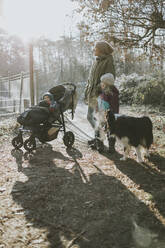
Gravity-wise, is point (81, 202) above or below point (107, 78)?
below

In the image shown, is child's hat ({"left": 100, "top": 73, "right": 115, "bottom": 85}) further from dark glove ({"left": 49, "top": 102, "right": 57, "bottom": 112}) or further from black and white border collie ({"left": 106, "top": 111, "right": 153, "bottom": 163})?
dark glove ({"left": 49, "top": 102, "right": 57, "bottom": 112})

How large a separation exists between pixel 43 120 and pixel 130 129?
1.72m

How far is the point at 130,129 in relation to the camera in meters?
4.34

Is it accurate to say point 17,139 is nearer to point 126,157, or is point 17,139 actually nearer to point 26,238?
point 126,157

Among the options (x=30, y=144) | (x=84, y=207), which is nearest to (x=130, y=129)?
(x=84, y=207)

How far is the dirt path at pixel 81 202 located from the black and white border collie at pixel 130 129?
1.34 ft

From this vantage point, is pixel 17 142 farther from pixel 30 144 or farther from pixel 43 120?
pixel 43 120

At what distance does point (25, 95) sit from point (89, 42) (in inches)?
203

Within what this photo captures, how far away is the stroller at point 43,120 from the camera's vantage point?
493 cm

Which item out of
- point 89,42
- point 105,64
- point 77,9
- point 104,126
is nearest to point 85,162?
point 104,126

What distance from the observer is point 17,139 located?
538 cm

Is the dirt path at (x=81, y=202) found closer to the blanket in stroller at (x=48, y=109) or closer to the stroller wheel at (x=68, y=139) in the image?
the stroller wheel at (x=68, y=139)

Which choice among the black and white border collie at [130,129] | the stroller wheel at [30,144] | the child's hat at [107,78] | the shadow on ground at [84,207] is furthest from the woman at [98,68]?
the shadow on ground at [84,207]

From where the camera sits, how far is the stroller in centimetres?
493
